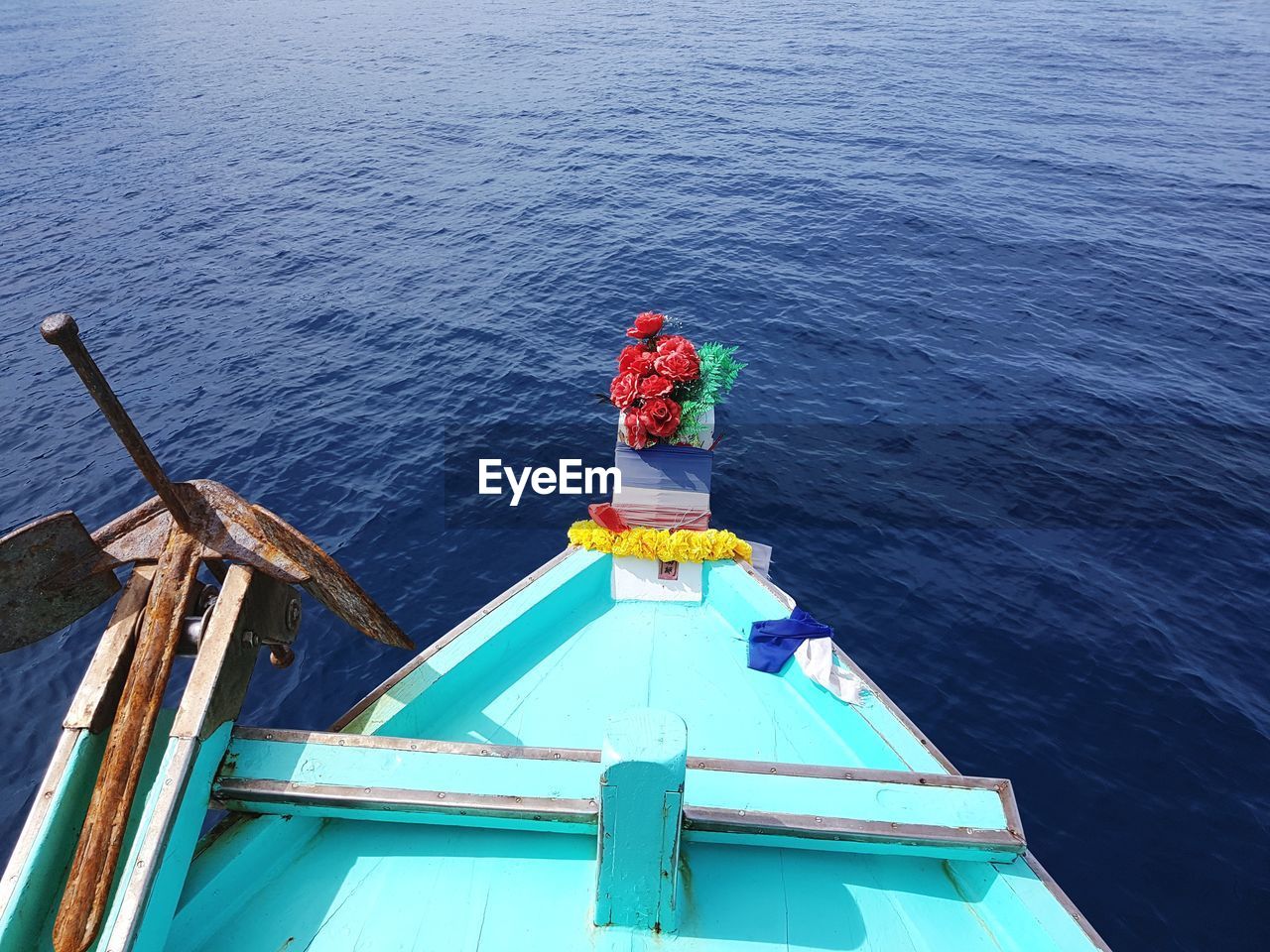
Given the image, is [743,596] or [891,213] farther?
[891,213]

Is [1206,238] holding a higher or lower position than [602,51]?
lower

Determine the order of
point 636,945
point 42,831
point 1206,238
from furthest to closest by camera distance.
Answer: point 1206,238, point 636,945, point 42,831

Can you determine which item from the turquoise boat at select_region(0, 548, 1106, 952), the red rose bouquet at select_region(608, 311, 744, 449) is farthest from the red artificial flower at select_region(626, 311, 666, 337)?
the turquoise boat at select_region(0, 548, 1106, 952)

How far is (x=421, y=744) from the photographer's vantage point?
7.04m

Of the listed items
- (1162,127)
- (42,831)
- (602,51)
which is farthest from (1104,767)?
(602,51)

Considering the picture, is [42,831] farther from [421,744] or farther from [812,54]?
[812,54]

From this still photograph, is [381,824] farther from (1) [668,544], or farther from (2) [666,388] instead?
(2) [666,388]

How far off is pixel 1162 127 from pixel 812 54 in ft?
89.9

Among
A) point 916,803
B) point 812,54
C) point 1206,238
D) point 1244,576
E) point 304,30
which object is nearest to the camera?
point 916,803

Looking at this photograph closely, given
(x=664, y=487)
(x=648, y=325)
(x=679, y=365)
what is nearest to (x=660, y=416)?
(x=679, y=365)

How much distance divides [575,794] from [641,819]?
1058 mm

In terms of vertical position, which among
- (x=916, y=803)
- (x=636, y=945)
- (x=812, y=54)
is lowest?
(x=636, y=945)

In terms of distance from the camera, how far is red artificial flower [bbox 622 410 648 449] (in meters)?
11.7

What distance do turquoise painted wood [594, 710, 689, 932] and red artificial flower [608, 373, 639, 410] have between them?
21.5ft
